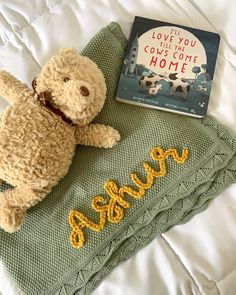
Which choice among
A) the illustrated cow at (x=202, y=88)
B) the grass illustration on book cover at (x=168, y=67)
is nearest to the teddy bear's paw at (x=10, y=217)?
the grass illustration on book cover at (x=168, y=67)

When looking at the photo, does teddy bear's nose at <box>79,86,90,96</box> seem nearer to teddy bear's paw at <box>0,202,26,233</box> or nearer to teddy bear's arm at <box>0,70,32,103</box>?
teddy bear's arm at <box>0,70,32,103</box>

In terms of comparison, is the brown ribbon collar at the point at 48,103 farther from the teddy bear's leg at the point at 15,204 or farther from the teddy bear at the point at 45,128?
the teddy bear's leg at the point at 15,204

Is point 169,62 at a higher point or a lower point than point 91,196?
higher

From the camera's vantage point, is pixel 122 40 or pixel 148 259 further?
pixel 122 40

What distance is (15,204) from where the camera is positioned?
729 mm

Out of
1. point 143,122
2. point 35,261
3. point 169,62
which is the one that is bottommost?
point 35,261

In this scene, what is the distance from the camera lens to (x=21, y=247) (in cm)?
76

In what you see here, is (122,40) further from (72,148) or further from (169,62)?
(72,148)

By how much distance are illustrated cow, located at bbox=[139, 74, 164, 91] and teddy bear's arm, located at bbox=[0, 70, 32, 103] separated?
0.69 feet

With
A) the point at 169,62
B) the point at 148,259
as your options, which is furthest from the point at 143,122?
the point at 148,259

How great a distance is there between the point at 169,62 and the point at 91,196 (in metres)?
0.30

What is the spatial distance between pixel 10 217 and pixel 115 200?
0.58 ft

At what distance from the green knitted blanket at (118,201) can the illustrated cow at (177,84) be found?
63 millimetres

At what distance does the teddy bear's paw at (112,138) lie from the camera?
76 cm
